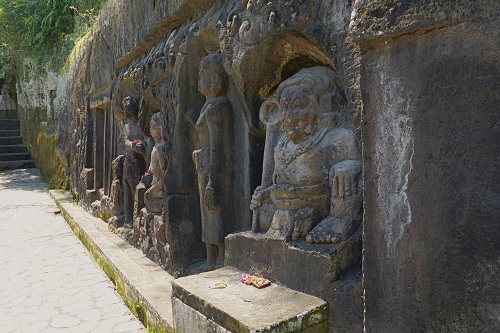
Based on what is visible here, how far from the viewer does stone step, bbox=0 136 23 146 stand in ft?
60.9

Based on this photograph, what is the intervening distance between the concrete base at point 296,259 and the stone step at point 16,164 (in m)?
16.5

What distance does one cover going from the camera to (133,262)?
15.0ft

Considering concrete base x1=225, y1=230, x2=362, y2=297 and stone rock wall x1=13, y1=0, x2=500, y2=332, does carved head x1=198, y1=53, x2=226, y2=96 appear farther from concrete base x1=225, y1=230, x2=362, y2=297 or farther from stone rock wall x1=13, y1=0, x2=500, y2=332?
concrete base x1=225, y1=230, x2=362, y2=297

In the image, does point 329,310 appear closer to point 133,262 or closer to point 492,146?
point 492,146

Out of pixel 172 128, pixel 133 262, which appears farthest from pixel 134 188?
pixel 172 128

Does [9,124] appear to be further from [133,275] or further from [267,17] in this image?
[267,17]

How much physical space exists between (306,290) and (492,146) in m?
1.19

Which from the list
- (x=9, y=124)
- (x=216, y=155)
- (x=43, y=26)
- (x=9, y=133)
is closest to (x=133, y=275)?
(x=216, y=155)

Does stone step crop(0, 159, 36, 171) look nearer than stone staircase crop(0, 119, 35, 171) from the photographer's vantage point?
Yes

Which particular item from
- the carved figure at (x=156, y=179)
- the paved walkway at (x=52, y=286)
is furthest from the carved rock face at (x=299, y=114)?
the carved figure at (x=156, y=179)

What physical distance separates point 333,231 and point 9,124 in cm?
2085

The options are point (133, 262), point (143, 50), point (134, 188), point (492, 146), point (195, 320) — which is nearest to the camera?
point (492, 146)

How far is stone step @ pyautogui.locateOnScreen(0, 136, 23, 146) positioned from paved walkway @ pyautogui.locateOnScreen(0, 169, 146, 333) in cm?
1174

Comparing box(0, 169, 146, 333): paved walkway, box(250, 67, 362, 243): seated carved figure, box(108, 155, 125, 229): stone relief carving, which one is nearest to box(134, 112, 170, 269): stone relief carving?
box(0, 169, 146, 333): paved walkway
